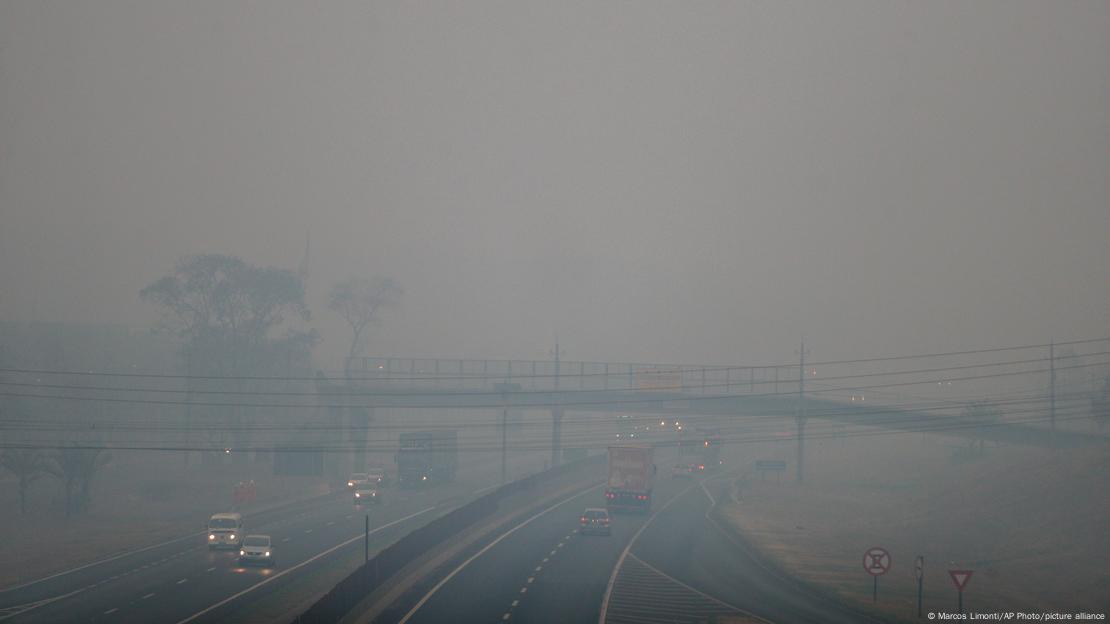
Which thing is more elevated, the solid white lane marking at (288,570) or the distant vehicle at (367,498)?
the solid white lane marking at (288,570)

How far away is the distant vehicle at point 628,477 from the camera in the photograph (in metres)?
79.5

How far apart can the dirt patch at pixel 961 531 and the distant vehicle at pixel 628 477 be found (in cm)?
740

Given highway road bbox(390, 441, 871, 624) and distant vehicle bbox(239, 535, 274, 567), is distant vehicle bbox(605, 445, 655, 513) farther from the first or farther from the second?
distant vehicle bbox(239, 535, 274, 567)

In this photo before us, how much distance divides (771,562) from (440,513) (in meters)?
31.9

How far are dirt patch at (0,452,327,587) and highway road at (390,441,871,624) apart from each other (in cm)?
2236

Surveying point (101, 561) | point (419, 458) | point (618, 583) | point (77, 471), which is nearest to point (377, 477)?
point (419, 458)

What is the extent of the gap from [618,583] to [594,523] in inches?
762

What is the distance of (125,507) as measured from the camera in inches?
3337

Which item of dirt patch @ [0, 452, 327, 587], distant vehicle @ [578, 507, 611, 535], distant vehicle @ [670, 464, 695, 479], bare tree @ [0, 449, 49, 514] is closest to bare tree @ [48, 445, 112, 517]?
dirt patch @ [0, 452, 327, 587]

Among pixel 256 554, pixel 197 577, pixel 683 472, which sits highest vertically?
pixel 256 554

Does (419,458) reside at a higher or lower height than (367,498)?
higher

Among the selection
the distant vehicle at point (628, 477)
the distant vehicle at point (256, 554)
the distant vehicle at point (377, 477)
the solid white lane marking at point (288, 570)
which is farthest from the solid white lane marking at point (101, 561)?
the distant vehicle at point (628, 477)

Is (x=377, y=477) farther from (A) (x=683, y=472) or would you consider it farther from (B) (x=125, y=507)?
(A) (x=683, y=472)

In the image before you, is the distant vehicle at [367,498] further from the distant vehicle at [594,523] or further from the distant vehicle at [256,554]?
the distant vehicle at [256,554]
